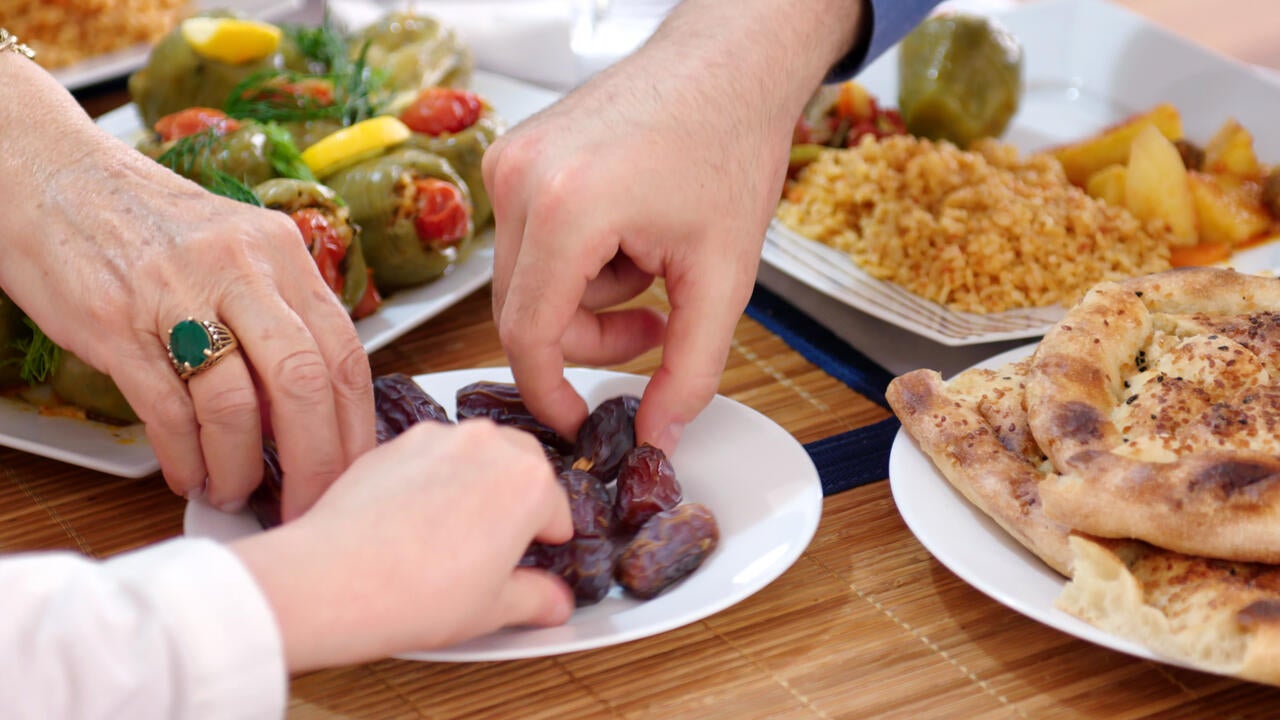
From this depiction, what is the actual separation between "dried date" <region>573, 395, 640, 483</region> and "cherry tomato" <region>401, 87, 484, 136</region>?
2.58 feet

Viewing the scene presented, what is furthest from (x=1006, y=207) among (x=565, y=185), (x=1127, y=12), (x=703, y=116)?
(x=1127, y=12)

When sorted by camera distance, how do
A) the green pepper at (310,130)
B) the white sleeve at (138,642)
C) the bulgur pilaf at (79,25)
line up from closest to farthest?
1. the white sleeve at (138,642)
2. the green pepper at (310,130)
3. the bulgur pilaf at (79,25)

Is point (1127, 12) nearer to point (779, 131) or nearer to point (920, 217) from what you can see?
point (920, 217)

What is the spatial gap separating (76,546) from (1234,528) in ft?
3.27

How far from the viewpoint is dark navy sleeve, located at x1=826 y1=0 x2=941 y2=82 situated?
1485 millimetres

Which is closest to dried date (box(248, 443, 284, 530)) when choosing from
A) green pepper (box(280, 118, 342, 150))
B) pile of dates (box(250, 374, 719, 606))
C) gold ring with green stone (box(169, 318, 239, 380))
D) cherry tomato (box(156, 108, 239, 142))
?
pile of dates (box(250, 374, 719, 606))

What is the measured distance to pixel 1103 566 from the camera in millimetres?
899

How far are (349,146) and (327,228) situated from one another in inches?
10.1

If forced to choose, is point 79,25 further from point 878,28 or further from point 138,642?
point 138,642

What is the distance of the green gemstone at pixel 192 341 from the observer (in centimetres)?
104

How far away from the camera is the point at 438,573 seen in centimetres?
82

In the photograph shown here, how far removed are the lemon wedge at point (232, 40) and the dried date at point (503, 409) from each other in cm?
104

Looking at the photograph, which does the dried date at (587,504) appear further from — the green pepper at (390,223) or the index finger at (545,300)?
the green pepper at (390,223)

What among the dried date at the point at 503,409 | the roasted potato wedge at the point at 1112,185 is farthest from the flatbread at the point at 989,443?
the roasted potato wedge at the point at 1112,185
